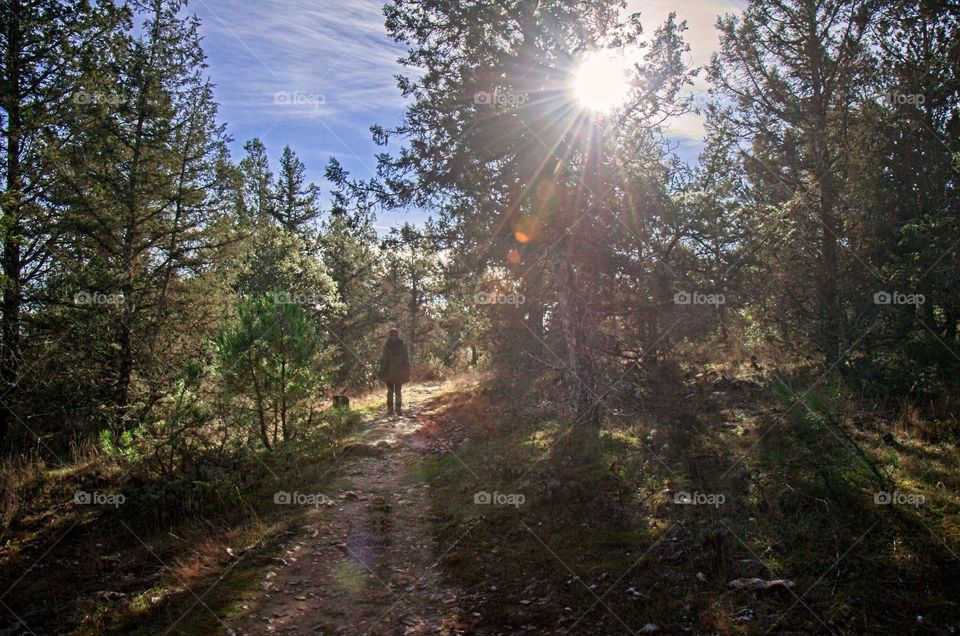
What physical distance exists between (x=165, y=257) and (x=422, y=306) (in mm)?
27895

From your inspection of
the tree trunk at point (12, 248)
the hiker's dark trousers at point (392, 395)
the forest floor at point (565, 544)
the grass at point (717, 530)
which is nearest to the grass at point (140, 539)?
the forest floor at point (565, 544)

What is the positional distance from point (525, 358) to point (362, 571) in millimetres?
10302

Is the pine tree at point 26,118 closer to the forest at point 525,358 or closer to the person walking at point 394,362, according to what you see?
the forest at point 525,358

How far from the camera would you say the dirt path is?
19.0 ft

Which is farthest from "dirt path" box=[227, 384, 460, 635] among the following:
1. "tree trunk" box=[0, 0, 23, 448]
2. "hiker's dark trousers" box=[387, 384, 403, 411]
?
"tree trunk" box=[0, 0, 23, 448]

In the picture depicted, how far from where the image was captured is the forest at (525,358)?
6.21 m

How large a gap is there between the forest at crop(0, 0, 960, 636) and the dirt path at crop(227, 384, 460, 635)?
6 cm

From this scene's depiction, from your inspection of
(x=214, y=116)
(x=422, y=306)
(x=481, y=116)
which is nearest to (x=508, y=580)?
(x=481, y=116)

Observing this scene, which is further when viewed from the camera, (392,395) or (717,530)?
(392,395)

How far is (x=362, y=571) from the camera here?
702 centimetres

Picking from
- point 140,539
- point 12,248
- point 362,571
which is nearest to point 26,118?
point 12,248

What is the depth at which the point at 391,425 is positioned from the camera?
51.0ft

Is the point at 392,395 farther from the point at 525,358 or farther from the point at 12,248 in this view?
the point at 12,248

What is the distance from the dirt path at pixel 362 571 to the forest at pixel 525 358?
2.3 inches
